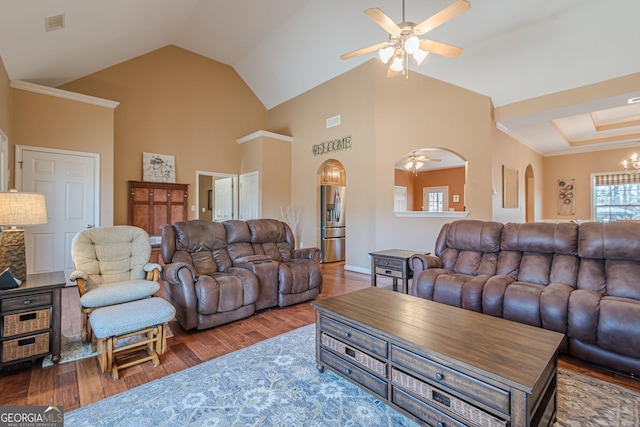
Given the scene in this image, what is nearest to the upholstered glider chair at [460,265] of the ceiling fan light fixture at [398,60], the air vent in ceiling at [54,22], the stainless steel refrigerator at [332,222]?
the ceiling fan light fixture at [398,60]

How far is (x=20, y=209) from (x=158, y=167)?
4330mm

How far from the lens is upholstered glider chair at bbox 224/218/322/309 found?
352 cm

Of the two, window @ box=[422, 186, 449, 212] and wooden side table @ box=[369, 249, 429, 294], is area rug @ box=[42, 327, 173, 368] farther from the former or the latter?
window @ box=[422, 186, 449, 212]

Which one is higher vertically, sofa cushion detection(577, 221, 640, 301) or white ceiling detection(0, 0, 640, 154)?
white ceiling detection(0, 0, 640, 154)

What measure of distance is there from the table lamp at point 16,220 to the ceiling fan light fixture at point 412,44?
3.48 meters

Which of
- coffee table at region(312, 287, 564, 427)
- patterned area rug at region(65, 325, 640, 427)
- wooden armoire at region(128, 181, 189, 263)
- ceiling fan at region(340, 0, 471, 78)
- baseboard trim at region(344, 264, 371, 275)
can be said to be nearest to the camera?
coffee table at region(312, 287, 564, 427)

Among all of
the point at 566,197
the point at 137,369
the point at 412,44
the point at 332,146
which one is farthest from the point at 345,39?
the point at 566,197

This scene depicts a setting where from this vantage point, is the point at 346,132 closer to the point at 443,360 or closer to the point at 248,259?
the point at 248,259

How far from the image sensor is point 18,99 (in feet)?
14.0

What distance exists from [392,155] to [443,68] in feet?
5.30

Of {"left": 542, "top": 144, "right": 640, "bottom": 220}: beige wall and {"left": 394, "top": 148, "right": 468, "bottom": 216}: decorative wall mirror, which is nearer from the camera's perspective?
{"left": 542, "top": 144, "right": 640, "bottom": 220}: beige wall

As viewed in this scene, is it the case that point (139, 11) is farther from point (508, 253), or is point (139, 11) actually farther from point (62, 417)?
point (508, 253)

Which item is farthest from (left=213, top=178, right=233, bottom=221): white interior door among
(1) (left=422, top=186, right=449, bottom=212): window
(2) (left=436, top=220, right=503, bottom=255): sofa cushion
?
(1) (left=422, top=186, right=449, bottom=212): window

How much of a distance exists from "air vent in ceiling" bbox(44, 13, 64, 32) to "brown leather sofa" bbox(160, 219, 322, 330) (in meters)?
2.62
